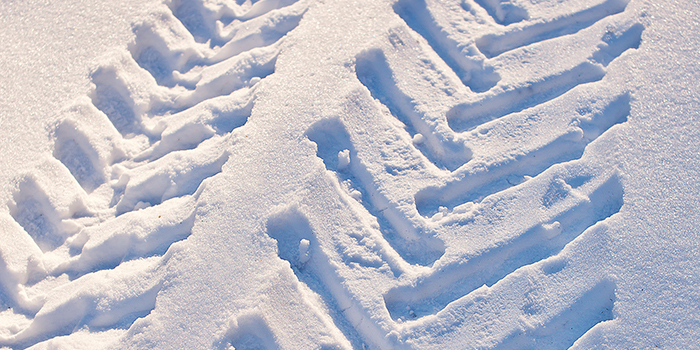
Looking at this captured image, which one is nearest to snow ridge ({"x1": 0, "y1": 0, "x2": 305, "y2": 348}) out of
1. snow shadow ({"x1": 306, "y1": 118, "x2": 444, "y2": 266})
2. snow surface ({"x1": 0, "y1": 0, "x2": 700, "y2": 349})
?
snow surface ({"x1": 0, "y1": 0, "x2": 700, "y2": 349})

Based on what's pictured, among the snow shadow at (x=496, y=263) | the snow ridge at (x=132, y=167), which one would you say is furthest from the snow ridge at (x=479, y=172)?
the snow ridge at (x=132, y=167)

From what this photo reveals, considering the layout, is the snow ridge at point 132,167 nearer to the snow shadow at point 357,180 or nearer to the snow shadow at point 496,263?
the snow shadow at point 357,180

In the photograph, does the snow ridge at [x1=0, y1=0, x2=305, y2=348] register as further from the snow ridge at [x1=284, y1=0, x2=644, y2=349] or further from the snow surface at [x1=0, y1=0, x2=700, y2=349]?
the snow ridge at [x1=284, y1=0, x2=644, y2=349]

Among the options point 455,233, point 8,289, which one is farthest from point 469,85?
point 8,289

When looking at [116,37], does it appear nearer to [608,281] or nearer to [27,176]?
[27,176]

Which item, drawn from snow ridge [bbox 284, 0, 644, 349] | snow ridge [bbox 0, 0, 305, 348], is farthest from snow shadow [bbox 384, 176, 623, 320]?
snow ridge [bbox 0, 0, 305, 348]

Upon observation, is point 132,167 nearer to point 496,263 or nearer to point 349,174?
point 349,174

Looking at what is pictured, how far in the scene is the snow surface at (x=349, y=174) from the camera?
126 centimetres

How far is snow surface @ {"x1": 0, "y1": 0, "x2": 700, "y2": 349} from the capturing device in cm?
126

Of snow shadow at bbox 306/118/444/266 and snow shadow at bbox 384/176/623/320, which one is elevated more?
snow shadow at bbox 306/118/444/266

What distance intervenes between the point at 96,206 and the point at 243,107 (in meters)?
0.56

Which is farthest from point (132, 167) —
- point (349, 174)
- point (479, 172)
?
point (479, 172)

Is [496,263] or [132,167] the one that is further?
[132,167]

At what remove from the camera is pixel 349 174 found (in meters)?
1.43
